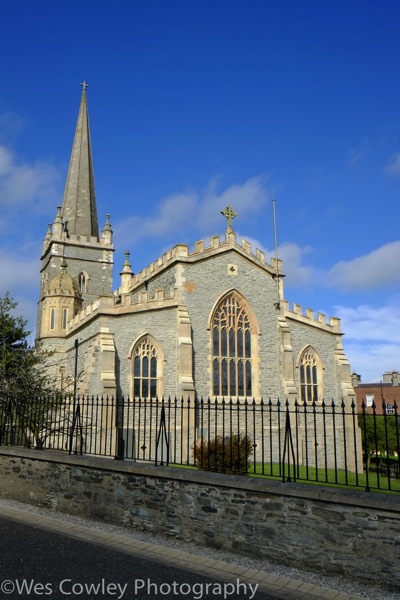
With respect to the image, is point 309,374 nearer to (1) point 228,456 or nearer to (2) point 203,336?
(2) point 203,336

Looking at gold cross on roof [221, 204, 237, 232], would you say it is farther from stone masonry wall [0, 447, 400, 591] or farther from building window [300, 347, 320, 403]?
stone masonry wall [0, 447, 400, 591]

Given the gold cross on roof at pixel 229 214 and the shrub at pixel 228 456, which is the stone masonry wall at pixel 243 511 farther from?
the gold cross on roof at pixel 229 214

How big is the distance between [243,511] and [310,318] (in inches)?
847

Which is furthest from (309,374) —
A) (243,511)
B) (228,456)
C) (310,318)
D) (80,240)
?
(80,240)

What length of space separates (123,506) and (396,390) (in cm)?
4944

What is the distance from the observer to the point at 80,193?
1742 inches

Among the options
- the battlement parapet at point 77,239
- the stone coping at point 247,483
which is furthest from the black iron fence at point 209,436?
the battlement parapet at point 77,239

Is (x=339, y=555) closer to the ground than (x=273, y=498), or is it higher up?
closer to the ground

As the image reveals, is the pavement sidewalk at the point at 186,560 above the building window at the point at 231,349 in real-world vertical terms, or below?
below

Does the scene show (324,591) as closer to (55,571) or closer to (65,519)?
(55,571)

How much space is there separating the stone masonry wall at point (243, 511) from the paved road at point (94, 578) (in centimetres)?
96

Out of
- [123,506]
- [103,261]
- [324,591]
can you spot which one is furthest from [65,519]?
[103,261]

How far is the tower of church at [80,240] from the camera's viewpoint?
41188 millimetres

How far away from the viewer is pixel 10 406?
1348cm
